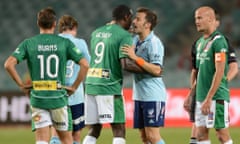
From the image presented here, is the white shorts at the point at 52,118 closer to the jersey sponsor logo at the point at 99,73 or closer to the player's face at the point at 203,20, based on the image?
the jersey sponsor logo at the point at 99,73

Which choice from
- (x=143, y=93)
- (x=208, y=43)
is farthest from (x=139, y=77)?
(x=208, y=43)

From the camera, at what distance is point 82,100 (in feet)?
38.4

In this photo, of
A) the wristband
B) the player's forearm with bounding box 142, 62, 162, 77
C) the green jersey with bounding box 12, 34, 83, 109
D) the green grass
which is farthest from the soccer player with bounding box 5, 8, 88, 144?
the green grass

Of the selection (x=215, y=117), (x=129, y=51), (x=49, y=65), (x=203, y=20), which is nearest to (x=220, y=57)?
(x=203, y=20)

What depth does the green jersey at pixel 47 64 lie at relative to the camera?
9352 mm

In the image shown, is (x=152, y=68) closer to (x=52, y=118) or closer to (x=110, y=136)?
(x=52, y=118)

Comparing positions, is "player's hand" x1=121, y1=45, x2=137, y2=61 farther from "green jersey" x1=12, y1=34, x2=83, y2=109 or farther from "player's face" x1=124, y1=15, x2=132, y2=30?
"green jersey" x1=12, y1=34, x2=83, y2=109

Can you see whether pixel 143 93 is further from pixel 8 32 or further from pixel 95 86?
pixel 8 32

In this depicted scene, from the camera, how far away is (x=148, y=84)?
10.4 metres

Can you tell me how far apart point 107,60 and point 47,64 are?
1.12m

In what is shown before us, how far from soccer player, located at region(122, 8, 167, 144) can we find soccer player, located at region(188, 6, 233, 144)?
61 centimetres

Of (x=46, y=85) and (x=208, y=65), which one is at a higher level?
(x=208, y=65)

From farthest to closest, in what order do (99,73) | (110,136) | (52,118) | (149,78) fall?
(110,136) → (149,78) → (99,73) → (52,118)

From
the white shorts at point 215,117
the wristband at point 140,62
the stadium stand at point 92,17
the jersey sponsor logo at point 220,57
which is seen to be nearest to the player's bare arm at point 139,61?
the wristband at point 140,62
